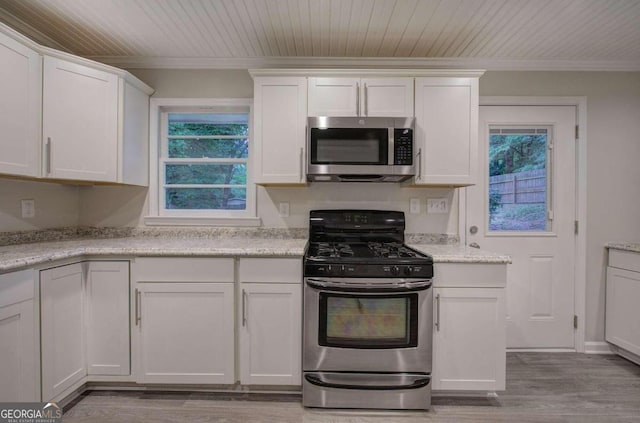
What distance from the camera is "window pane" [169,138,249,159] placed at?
2.64 meters

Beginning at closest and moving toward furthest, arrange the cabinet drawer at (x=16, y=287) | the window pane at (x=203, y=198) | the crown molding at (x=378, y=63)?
the cabinet drawer at (x=16, y=287) → the crown molding at (x=378, y=63) → the window pane at (x=203, y=198)

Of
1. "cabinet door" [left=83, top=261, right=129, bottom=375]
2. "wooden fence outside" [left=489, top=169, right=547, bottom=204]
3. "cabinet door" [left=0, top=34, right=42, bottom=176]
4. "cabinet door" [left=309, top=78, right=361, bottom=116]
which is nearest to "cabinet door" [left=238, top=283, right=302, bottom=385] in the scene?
"cabinet door" [left=83, top=261, right=129, bottom=375]

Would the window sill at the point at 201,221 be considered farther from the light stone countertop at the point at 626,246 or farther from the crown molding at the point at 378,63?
the light stone countertop at the point at 626,246

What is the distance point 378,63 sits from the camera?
2510mm

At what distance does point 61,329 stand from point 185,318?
67 cm

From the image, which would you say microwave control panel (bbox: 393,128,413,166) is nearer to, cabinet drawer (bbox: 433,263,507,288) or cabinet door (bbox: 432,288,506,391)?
cabinet drawer (bbox: 433,263,507,288)

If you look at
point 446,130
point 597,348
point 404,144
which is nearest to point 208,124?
point 404,144

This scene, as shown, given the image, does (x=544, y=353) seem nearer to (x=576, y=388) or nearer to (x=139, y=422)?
(x=576, y=388)

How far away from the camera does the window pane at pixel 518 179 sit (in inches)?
101

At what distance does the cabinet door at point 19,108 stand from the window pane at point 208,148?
929 mm

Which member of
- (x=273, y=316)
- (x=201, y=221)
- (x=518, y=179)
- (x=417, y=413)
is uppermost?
(x=518, y=179)

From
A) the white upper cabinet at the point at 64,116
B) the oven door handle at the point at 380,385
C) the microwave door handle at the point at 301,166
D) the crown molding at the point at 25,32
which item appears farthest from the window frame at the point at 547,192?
the crown molding at the point at 25,32

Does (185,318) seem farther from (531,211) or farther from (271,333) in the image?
(531,211)

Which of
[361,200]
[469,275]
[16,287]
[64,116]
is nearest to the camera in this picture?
[16,287]
